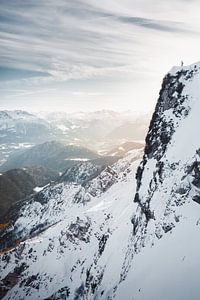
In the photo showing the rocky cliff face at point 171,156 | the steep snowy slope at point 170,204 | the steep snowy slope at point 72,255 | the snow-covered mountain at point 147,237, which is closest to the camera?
the steep snowy slope at point 170,204

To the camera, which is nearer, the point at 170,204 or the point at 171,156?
the point at 170,204

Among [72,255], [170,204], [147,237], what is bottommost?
[72,255]

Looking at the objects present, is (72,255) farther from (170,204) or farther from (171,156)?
(171,156)

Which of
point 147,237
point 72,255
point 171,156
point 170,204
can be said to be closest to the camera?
point 170,204

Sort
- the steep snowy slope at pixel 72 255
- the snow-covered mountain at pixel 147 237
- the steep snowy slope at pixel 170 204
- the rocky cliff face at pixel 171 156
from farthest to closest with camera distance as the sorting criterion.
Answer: the steep snowy slope at pixel 72 255
the rocky cliff face at pixel 171 156
the snow-covered mountain at pixel 147 237
the steep snowy slope at pixel 170 204

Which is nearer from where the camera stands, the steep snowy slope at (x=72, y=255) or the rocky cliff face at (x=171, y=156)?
the rocky cliff face at (x=171, y=156)

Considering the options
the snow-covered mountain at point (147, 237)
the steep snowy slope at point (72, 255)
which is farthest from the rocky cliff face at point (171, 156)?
the steep snowy slope at point (72, 255)

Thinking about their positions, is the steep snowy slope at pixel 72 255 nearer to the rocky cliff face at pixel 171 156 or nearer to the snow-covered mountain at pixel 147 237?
the snow-covered mountain at pixel 147 237

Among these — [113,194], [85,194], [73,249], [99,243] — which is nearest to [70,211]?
[85,194]

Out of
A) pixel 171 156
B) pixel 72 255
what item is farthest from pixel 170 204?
pixel 72 255
